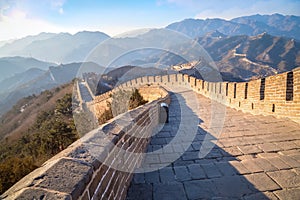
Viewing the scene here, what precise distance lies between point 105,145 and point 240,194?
1294mm

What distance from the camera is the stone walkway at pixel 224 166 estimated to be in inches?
73.9

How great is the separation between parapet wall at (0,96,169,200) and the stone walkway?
407 millimetres

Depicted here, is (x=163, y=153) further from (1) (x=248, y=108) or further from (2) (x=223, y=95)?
(2) (x=223, y=95)

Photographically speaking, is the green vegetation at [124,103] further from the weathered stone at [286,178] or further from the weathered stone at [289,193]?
the weathered stone at [289,193]

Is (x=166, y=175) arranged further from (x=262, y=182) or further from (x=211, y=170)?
(x=262, y=182)

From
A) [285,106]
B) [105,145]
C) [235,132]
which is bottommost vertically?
[235,132]

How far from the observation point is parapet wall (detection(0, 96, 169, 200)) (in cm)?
88

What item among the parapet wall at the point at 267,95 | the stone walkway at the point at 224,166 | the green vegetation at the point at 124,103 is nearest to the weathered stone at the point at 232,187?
the stone walkway at the point at 224,166

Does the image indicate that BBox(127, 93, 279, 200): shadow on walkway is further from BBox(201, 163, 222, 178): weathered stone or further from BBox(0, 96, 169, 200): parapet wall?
BBox(0, 96, 169, 200): parapet wall

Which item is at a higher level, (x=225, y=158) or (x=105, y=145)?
(x=105, y=145)

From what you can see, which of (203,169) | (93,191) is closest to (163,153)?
(203,169)

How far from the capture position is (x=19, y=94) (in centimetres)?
7100

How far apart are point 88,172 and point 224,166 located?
1817 mm

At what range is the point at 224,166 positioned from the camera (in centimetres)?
237
